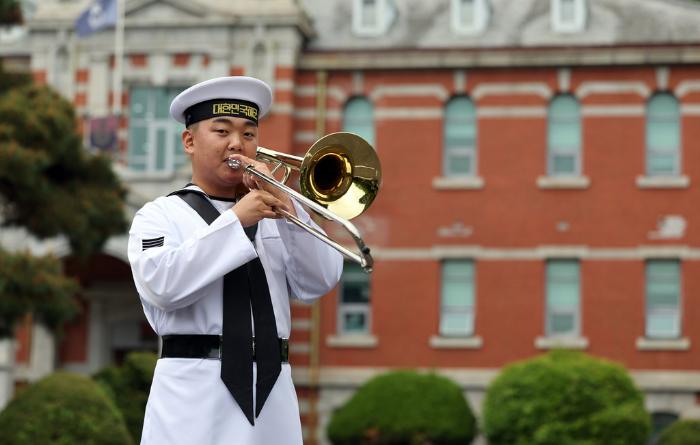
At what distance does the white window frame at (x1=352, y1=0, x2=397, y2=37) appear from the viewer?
98.1ft

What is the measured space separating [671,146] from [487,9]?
5.24 metres

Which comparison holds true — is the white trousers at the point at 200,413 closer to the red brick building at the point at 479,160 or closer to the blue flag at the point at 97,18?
the blue flag at the point at 97,18

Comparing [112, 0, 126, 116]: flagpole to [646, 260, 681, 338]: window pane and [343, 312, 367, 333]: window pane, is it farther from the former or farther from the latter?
[646, 260, 681, 338]: window pane

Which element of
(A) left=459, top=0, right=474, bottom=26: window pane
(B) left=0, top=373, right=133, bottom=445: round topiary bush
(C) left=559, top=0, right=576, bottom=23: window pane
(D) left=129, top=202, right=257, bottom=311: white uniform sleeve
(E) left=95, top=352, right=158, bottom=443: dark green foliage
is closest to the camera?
(D) left=129, top=202, right=257, bottom=311: white uniform sleeve

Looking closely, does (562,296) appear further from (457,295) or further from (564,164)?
(564,164)

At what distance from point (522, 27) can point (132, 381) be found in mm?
13756

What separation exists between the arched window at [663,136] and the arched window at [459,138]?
386cm

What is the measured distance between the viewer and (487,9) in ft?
97.1

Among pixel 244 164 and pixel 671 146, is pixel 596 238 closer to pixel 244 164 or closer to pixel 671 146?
pixel 671 146

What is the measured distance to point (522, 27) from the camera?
2922cm

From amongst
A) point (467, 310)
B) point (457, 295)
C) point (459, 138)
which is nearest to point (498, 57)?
point (459, 138)

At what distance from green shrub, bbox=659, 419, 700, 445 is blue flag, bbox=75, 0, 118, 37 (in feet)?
45.7

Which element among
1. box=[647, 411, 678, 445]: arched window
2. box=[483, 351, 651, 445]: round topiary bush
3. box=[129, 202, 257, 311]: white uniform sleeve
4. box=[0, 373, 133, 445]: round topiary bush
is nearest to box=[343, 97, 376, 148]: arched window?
box=[483, 351, 651, 445]: round topiary bush

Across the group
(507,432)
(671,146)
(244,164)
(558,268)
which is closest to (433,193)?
(558,268)
